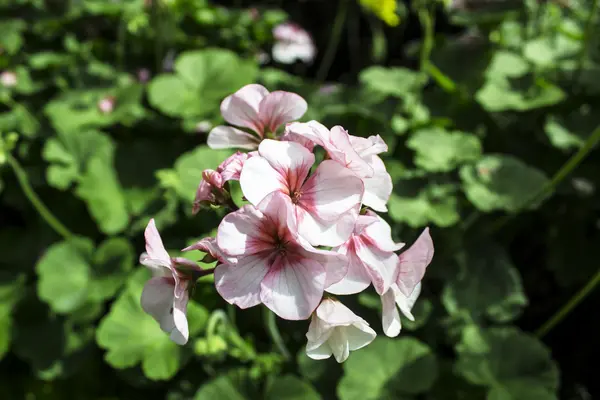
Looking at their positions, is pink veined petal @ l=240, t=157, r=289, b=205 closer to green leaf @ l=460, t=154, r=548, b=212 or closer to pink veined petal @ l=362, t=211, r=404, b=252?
pink veined petal @ l=362, t=211, r=404, b=252

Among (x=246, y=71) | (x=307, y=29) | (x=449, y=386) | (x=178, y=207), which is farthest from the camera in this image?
(x=307, y=29)

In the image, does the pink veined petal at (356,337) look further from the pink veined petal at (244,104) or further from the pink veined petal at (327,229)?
the pink veined petal at (244,104)

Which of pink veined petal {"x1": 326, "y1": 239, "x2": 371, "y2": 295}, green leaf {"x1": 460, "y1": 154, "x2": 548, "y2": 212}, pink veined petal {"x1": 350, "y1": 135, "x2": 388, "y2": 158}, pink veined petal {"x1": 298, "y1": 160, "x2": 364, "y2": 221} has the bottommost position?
green leaf {"x1": 460, "y1": 154, "x2": 548, "y2": 212}

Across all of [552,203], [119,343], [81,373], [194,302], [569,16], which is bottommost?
[81,373]

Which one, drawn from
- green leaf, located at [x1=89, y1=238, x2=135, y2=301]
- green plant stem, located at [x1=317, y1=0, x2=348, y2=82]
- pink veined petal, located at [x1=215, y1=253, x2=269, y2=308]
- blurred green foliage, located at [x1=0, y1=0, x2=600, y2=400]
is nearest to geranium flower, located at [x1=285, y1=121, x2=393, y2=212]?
pink veined petal, located at [x1=215, y1=253, x2=269, y2=308]

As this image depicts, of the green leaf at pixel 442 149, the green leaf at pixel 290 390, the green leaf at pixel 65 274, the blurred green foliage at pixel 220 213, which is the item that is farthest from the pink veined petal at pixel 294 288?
the green leaf at pixel 65 274

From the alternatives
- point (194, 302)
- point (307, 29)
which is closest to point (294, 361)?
point (194, 302)

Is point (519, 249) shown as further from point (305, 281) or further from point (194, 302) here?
point (305, 281)
